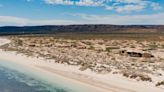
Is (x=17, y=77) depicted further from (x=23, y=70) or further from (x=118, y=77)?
(x=118, y=77)

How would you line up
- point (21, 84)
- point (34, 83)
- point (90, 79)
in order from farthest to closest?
point (90, 79) → point (34, 83) → point (21, 84)

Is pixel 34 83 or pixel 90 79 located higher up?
pixel 90 79

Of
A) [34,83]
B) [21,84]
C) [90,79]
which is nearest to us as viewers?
[21,84]

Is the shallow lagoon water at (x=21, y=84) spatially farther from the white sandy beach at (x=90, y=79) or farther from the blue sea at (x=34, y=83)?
the white sandy beach at (x=90, y=79)

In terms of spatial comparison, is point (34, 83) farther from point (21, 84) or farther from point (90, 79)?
point (90, 79)

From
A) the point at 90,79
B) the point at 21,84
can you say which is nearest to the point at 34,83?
A: the point at 21,84

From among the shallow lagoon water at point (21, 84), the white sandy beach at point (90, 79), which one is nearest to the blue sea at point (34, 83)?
the shallow lagoon water at point (21, 84)

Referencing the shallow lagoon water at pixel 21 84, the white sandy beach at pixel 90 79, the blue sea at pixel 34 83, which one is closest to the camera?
the white sandy beach at pixel 90 79

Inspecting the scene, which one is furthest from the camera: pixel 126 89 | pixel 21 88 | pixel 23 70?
pixel 23 70

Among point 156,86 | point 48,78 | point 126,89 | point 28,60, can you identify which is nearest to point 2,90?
point 48,78

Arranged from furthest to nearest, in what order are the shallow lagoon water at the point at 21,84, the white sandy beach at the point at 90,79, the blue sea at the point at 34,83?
the blue sea at the point at 34,83, the shallow lagoon water at the point at 21,84, the white sandy beach at the point at 90,79

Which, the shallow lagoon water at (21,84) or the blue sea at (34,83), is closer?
the shallow lagoon water at (21,84)
